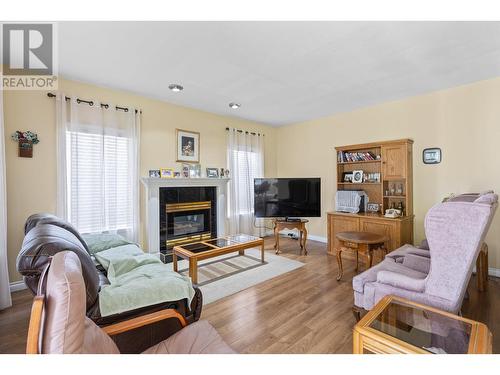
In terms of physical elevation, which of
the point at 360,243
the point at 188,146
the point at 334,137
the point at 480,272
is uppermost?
the point at 334,137

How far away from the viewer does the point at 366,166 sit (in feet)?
14.8

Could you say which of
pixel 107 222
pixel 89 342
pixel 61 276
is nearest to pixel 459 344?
pixel 89 342

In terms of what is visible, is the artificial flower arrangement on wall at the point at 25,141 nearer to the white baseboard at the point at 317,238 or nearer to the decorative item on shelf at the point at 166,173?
the decorative item on shelf at the point at 166,173

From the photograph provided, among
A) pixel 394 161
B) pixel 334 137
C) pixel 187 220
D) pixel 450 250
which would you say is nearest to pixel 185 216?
pixel 187 220

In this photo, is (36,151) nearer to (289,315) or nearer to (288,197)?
(289,315)

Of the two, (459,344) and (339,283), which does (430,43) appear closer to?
(459,344)

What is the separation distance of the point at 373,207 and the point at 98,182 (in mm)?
4451

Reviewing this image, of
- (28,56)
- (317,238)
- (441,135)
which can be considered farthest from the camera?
(317,238)

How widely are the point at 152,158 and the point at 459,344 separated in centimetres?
408

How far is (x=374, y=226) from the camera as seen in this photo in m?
3.82

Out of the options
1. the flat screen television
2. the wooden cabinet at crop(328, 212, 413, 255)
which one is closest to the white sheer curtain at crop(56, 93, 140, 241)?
A: the flat screen television

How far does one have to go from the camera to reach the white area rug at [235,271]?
291 centimetres

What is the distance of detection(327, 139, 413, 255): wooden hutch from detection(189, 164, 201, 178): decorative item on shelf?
255 centimetres

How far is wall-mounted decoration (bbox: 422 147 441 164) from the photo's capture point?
3.67m
